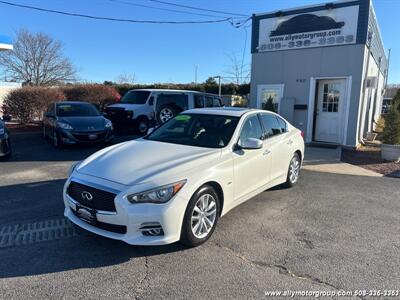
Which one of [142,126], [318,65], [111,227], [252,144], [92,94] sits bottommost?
[111,227]

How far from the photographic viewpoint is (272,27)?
1330cm

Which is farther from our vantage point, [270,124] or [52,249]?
[270,124]

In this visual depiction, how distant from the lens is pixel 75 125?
33.8 ft

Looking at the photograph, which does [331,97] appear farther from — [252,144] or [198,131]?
[252,144]

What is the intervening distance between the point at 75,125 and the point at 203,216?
743cm

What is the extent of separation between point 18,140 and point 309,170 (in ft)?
32.5

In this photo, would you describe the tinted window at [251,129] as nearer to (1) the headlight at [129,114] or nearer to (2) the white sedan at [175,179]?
(2) the white sedan at [175,179]

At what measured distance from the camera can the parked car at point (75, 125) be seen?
1024cm

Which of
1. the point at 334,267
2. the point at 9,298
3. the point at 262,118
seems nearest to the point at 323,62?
the point at 262,118

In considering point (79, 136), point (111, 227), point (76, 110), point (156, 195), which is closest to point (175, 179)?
point (156, 195)

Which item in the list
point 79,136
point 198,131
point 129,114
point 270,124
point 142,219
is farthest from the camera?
point 129,114

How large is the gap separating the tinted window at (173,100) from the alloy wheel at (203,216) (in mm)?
9899

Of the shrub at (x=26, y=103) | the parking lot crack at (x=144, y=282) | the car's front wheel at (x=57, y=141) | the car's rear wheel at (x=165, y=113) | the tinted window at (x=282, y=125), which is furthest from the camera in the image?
the shrub at (x=26, y=103)

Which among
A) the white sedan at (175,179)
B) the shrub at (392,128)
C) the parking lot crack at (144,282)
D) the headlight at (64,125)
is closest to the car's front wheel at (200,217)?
the white sedan at (175,179)
